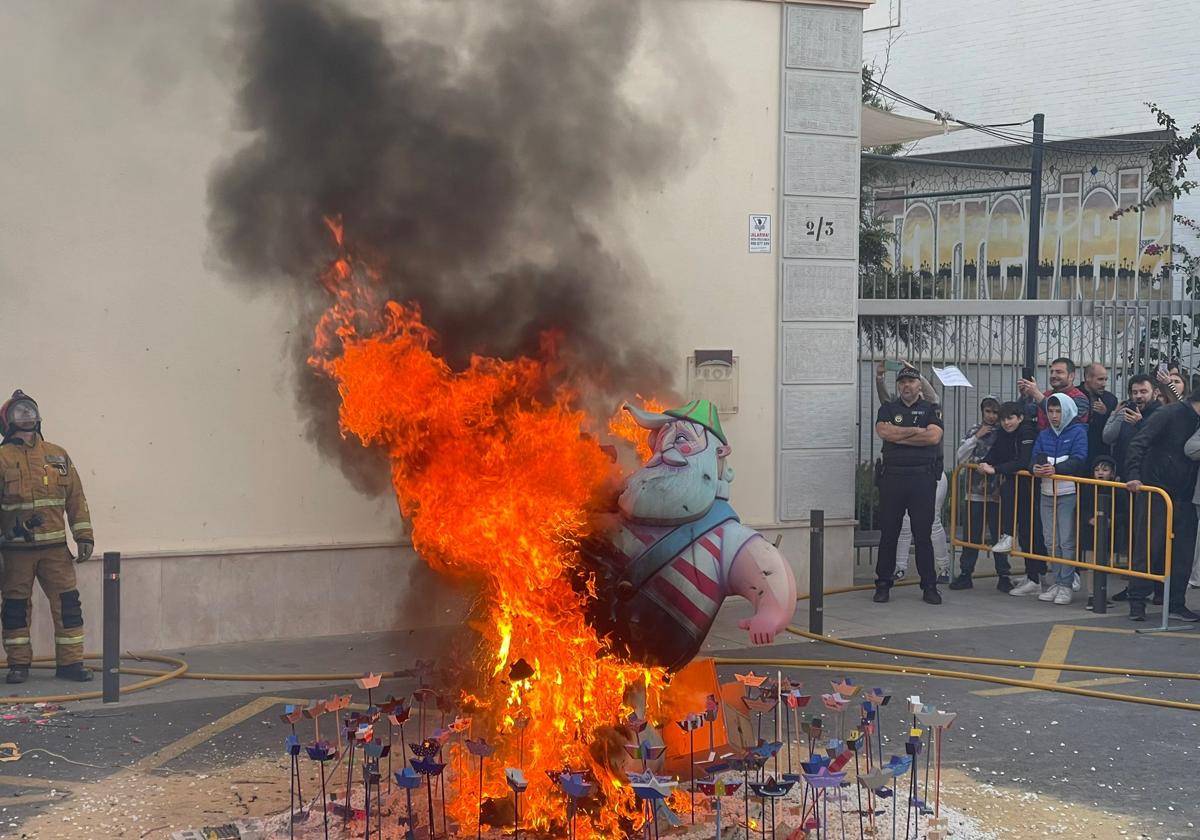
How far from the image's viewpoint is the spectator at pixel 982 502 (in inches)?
453

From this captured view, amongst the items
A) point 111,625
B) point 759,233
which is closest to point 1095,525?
point 759,233

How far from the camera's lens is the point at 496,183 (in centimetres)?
708

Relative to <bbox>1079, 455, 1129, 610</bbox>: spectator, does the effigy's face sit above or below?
above

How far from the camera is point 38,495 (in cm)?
817

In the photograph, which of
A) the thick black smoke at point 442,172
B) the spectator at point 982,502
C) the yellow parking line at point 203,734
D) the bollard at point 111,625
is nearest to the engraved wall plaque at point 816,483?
the spectator at point 982,502

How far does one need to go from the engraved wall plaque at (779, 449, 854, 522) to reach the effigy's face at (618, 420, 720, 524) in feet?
14.6

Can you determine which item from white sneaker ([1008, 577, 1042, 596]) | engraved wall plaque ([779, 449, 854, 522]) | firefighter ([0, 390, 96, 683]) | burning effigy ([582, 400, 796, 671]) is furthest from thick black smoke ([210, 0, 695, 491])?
white sneaker ([1008, 577, 1042, 596])

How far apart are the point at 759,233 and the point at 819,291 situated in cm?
69

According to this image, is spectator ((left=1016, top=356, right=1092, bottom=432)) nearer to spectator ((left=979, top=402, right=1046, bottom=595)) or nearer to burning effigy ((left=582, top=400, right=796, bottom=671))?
spectator ((left=979, top=402, right=1046, bottom=595))

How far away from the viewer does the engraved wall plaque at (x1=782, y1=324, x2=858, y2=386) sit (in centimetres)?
1067

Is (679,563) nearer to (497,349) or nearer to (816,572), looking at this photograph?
(497,349)

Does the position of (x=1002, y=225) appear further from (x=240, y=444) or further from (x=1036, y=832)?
(x=1036, y=832)

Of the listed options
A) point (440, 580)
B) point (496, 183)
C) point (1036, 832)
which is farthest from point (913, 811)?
point (496, 183)

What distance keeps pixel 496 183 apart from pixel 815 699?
3.35m
